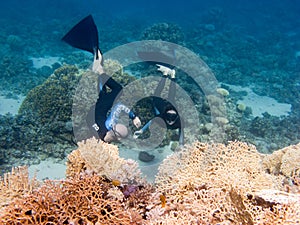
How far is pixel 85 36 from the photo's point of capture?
472 centimetres

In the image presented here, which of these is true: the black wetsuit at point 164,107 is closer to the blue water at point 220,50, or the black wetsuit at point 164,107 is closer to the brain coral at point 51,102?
the blue water at point 220,50

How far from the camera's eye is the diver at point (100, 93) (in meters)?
4.70

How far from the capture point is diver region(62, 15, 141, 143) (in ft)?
15.4

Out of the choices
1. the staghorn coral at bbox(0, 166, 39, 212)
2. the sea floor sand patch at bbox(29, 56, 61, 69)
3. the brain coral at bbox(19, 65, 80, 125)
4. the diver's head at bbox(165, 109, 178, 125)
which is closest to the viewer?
the staghorn coral at bbox(0, 166, 39, 212)

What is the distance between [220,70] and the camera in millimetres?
14438

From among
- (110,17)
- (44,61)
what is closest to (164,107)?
(44,61)

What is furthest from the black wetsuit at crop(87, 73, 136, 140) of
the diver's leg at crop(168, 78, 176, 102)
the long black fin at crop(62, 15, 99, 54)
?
the diver's leg at crop(168, 78, 176, 102)

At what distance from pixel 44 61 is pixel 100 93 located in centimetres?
1079

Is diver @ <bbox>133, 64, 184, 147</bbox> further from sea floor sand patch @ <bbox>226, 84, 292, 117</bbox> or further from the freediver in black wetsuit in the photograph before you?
sea floor sand patch @ <bbox>226, 84, 292, 117</bbox>

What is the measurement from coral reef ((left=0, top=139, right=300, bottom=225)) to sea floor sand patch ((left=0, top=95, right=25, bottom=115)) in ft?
19.9

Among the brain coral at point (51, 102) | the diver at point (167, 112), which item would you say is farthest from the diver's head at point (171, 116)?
the brain coral at point (51, 102)

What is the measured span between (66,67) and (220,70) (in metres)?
9.20

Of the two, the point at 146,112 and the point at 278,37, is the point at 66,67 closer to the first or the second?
the point at 146,112

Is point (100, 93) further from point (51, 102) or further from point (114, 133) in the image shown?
point (51, 102)
